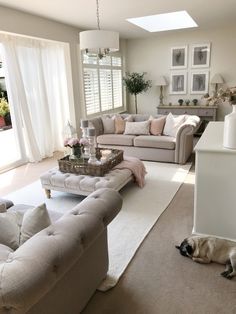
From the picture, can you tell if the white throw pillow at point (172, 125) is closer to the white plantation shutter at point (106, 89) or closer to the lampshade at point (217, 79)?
the lampshade at point (217, 79)

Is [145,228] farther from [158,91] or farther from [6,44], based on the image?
[158,91]

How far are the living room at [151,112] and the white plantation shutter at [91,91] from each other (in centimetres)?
19

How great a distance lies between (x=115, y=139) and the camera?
17.1 ft

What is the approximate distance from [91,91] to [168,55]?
2466 mm

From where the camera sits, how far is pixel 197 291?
6.38 ft

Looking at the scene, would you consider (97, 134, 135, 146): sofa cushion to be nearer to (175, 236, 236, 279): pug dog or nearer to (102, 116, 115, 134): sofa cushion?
(102, 116, 115, 134): sofa cushion

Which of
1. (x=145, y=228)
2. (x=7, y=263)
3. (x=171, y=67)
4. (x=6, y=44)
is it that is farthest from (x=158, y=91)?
(x=7, y=263)

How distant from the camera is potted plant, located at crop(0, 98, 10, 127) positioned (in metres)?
4.98

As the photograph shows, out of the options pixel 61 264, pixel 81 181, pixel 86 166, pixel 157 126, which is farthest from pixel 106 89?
pixel 61 264

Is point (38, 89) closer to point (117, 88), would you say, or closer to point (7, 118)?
point (7, 118)

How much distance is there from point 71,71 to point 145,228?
160 inches

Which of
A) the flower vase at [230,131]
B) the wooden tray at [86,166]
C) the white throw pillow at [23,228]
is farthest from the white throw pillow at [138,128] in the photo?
the white throw pillow at [23,228]

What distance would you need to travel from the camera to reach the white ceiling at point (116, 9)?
13.0 ft

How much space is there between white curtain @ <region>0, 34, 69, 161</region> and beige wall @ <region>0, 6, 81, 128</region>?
209 millimetres
